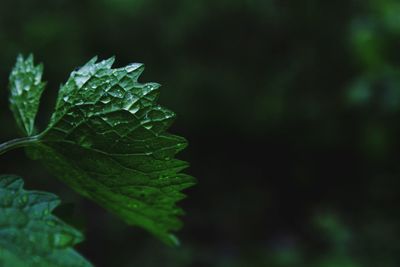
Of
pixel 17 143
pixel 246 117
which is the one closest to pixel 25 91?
pixel 17 143

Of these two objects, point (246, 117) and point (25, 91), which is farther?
point (246, 117)

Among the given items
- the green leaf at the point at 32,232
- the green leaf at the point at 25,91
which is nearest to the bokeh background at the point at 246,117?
the green leaf at the point at 25,91

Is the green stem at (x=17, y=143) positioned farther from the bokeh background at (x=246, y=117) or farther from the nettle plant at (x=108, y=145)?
the bokeh background at (x=246, y=117)

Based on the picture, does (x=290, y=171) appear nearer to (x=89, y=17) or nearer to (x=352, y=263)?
(x=352, y=263)

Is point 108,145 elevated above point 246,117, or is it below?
below

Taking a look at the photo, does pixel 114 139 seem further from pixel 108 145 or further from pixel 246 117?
pixel 246 117

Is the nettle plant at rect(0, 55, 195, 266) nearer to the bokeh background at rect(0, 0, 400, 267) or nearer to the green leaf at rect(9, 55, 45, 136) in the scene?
the green leaf at rect(9, 55, 45, 136)

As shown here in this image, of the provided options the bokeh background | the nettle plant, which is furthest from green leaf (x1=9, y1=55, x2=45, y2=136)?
the bokeh background
